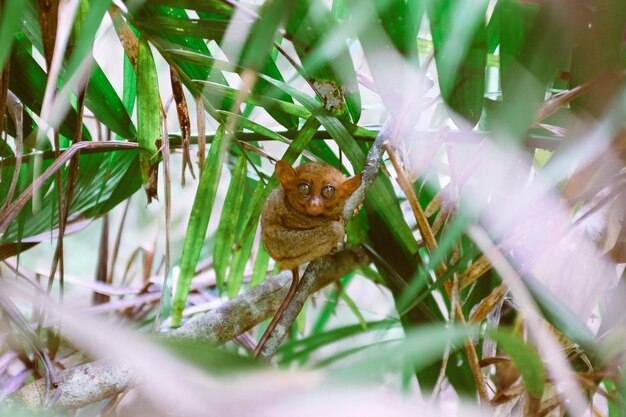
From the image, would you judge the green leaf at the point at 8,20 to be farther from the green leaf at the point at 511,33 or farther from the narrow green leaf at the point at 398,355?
the green leaf at the point at 511,33

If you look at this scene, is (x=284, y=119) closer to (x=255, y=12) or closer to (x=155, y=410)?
(x=255, y=12)

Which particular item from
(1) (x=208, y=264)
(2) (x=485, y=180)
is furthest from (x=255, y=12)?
(1) (x=208, y=264)

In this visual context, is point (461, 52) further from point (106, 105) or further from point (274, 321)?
point (106, 105)

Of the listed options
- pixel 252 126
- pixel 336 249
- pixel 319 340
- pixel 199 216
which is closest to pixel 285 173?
pixel 252 126

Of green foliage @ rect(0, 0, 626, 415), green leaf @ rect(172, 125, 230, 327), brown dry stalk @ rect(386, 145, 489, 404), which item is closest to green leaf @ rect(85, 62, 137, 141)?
green foliage @ rect(0, 0, 626, 415)

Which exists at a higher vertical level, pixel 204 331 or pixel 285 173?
pixel 285 173

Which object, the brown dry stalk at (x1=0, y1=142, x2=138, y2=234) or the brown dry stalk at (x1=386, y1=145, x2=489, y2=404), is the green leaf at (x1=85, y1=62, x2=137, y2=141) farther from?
the brown dry stalk at (x1=386, y1=145, x2=489, y2=404)

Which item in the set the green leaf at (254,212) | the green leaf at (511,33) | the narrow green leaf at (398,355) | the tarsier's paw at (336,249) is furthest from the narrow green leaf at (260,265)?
the narrow green leaf at (398,355)
